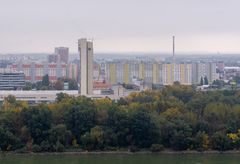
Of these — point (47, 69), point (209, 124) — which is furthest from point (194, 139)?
point (47, 69)

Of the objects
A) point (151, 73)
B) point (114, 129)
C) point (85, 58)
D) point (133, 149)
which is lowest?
point (133, 149)

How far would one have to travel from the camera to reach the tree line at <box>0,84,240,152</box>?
12.0 m

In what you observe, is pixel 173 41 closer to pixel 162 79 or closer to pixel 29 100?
pixel 162 79

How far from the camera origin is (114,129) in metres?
12.3

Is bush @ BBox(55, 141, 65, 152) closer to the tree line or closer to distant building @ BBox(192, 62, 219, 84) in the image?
the tree line

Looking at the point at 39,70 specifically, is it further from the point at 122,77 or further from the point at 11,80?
the point at 11,80

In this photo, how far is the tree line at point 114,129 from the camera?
12.0 m

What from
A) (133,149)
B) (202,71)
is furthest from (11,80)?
(133,149)

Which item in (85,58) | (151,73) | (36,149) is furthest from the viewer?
(151,73)

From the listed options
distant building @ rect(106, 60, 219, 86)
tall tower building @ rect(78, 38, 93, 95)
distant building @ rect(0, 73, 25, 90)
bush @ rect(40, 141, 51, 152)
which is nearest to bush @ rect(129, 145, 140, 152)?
bush @ rect(40, 141, 51, 152)

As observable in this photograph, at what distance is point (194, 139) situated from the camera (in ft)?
39.4

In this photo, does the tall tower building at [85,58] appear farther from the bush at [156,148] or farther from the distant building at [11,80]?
the distant building at [11,80]

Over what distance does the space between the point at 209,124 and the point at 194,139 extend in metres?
0.85

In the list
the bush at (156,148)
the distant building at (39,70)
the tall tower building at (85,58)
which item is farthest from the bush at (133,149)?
the distant building at (39,70)
